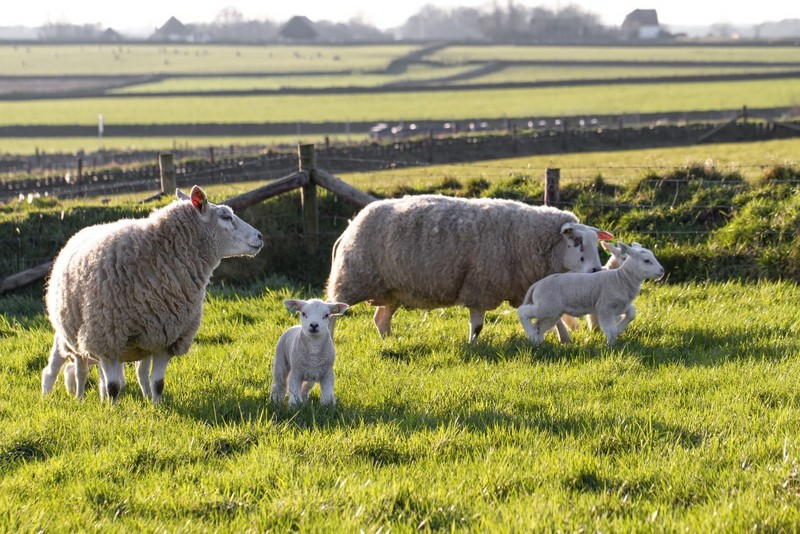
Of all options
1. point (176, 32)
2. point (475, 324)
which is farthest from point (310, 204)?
point (176, 32)

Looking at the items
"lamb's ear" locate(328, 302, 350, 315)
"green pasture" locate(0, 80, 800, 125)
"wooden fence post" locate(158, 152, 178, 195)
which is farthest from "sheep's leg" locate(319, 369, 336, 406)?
"green pasture" locate(0, 80, 800, 125)

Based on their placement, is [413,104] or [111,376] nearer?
[111,376]

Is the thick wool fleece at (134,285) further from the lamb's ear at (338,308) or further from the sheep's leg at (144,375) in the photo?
the lamb's ear at (338,308)

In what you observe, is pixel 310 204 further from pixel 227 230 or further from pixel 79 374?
pixel 79 374

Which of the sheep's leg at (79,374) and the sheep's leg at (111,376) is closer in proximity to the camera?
the sheep's leg at (111,376)

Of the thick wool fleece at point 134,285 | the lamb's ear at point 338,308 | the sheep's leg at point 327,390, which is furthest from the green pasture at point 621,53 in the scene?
the sheep's leg at point 327,390

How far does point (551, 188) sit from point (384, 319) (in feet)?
12.2

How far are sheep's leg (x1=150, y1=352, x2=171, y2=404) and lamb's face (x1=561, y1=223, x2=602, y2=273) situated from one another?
404 cm

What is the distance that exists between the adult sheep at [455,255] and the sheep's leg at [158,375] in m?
2.35

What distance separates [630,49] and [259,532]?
12512cm

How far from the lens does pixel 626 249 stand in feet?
29.7

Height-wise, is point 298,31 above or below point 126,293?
above

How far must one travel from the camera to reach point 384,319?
32.6 feet

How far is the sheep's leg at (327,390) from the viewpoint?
23.4 ft
